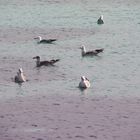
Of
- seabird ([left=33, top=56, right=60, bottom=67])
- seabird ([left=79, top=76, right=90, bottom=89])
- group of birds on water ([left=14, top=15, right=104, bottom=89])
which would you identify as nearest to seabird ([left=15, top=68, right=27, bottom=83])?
group of birds on water ([left=14, top=15, right=104, bottom=89])

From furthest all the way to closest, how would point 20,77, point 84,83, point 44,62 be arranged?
point 44,62, point 20,77, point 84,83

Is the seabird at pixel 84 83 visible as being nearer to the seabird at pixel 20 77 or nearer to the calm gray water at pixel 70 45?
the calm gray water at pixel 70 45

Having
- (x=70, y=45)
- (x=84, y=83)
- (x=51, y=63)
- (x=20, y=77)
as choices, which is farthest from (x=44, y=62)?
(x=84, y=83)

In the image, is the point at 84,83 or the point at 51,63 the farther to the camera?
the point at 51,63

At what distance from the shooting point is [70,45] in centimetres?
4291

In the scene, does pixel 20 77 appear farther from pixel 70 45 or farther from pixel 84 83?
pixel 70 45

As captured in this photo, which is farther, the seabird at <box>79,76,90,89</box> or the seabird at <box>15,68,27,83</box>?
the seabird at <box>15,68,27,83</box>

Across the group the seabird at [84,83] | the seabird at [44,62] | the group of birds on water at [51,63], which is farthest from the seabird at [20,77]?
the seabird at [44,62]

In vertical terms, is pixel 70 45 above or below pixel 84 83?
above

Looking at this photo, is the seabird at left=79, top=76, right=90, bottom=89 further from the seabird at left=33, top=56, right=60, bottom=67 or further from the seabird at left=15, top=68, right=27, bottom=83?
the seabird at left=33, top=56, right=60, bottom=67

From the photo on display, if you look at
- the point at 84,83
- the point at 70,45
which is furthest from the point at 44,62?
the point at 84,83

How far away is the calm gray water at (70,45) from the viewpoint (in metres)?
32.6

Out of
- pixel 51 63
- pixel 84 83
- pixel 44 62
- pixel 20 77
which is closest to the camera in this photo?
pixel 84 83

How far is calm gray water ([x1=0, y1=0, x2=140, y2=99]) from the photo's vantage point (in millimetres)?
32562
